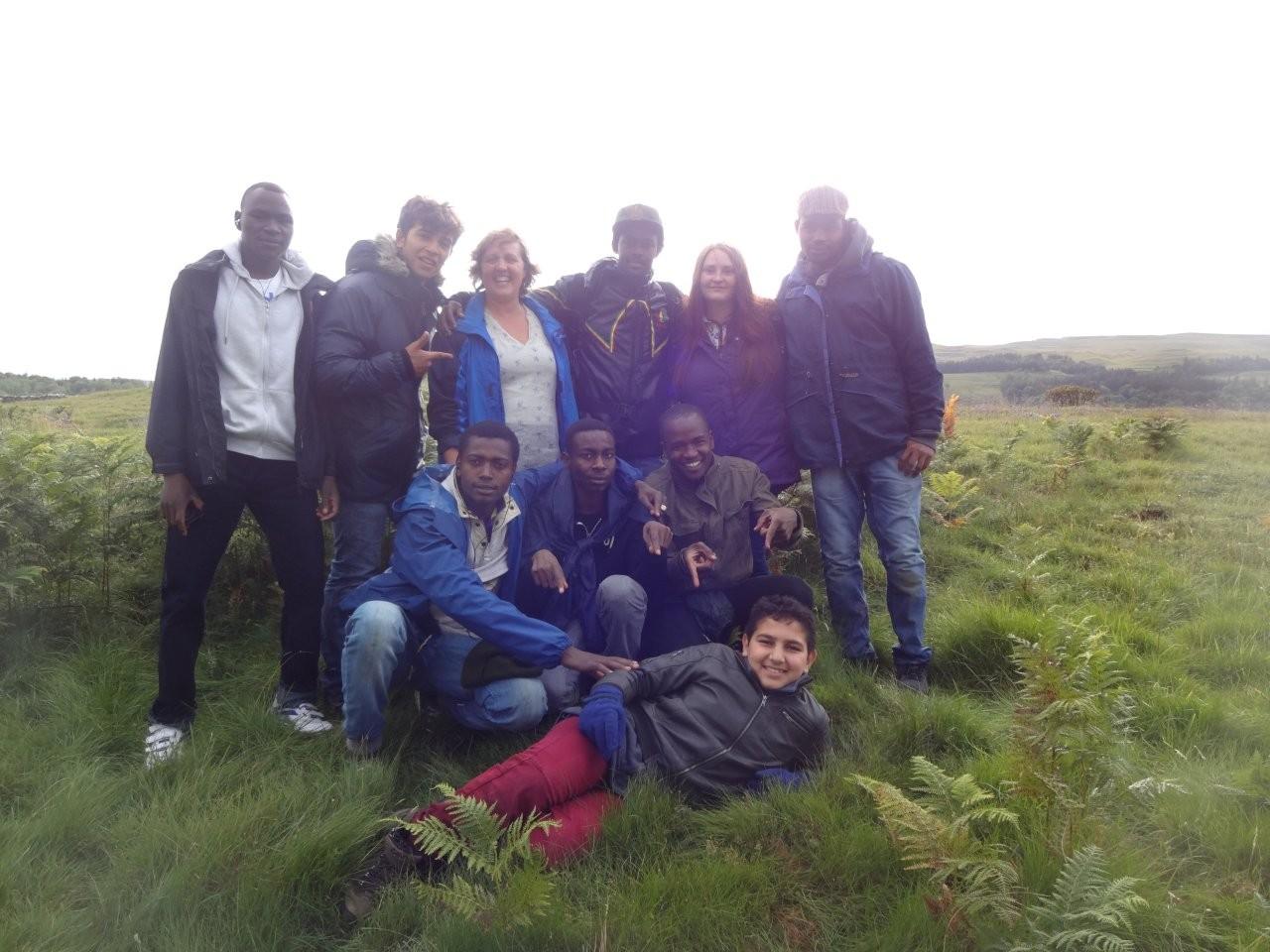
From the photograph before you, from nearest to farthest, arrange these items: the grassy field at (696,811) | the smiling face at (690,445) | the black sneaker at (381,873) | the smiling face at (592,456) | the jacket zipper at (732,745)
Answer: the grassy field at (696,811) → the black sneaker at (381,873) → the jacket zipper at (732,745) → the smiling face at (592,456) → the smiling face at (690,445)

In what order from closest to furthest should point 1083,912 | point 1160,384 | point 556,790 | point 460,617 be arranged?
point 1083,912 < point 556,790 < point 460,617 < point 1160,384

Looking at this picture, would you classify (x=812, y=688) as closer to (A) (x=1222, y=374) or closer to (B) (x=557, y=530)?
(B) (x=557, y=530)

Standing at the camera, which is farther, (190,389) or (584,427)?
(584,427)

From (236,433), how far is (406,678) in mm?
1614

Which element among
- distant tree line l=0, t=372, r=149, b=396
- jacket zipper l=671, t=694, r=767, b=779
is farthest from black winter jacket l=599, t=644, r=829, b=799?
distant tree line l=0, t=372, r=149, b=396

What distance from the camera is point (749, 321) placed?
531cm

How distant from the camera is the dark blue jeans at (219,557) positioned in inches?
167

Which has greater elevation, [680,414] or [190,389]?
[190,389]

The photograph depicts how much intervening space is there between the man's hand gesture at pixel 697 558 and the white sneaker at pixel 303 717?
2207 mm

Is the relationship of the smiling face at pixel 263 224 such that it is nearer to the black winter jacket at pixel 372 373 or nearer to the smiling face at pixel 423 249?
the black winter jacket at pixel 372 373

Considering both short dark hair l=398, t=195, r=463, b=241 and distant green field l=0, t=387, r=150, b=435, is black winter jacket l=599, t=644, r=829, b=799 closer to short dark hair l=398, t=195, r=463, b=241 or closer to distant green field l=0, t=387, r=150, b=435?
short dark hair l=398, t=195, r=463, b=241

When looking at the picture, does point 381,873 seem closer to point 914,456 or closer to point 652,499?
point 652,499

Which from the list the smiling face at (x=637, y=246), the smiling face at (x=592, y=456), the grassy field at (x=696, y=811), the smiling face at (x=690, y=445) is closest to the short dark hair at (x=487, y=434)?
the smiling face at (x=592, y=456)

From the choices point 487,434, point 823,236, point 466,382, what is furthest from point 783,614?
point 823,236
